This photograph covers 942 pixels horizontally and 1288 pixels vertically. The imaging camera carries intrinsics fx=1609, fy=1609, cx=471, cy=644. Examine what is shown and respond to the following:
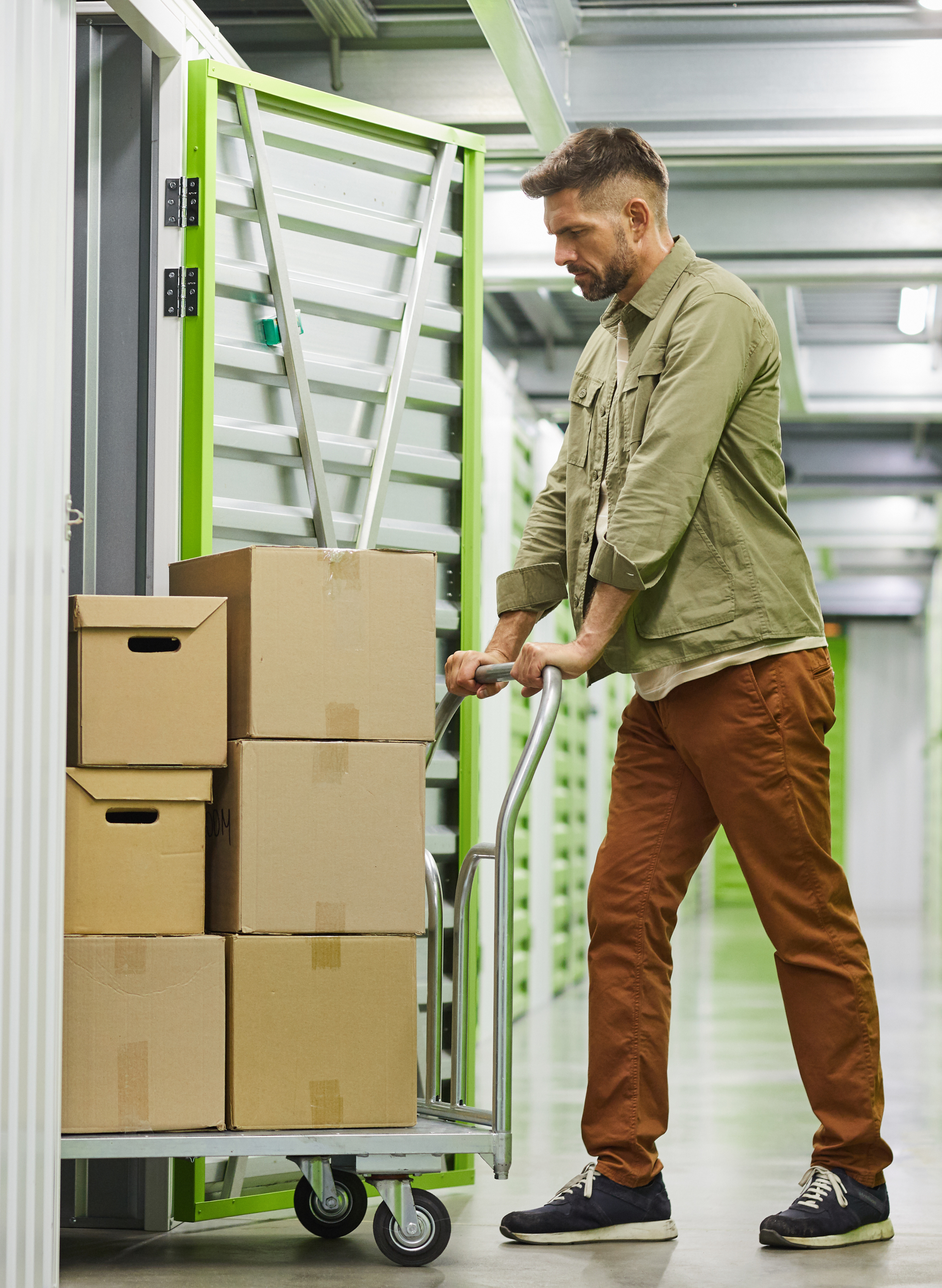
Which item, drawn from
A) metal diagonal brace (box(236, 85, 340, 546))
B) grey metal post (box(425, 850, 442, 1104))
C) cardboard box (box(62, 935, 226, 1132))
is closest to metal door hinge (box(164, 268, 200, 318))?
metal diagonal brace (box(236, 85, 340, 546))

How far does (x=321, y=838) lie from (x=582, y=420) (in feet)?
3.05

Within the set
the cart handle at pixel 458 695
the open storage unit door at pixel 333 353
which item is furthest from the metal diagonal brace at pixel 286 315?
the cart handle at pixel 458 695

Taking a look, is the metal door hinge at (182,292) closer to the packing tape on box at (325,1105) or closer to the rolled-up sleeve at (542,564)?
the rolled-up sleeve at (542,564)

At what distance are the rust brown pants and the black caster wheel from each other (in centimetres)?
42

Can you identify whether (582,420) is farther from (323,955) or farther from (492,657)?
(323,955)

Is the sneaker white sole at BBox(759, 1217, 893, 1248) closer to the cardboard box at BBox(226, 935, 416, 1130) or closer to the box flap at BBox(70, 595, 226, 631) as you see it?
the cardboard box at BBox(226, 935, 416, 1130)

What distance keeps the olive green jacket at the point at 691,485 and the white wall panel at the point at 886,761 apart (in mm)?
15921

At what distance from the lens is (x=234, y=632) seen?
8.39ft

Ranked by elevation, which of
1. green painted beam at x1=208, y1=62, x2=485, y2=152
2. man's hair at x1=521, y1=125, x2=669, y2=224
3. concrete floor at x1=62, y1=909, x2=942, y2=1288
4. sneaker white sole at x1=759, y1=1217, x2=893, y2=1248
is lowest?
concrete floor at x1=62, y1=909, x2=942, y2=1288

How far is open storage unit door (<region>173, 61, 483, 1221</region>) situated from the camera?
304 centimetres

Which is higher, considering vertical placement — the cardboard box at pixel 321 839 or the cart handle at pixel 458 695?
the cart handle at pixel 458 695

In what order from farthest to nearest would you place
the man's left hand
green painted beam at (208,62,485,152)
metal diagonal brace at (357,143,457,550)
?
metal diagonal brace at (357,143,457,550)
green painted beam at (208,62,485,152)
the man's left hand

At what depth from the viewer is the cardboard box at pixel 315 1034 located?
246 cm

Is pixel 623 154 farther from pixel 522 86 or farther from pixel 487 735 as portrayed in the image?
pixel 487 735
